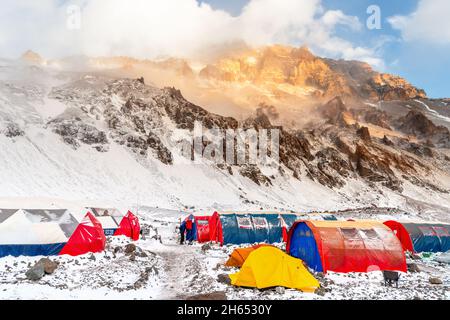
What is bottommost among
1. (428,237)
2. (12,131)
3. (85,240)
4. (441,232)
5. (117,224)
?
(428,237)

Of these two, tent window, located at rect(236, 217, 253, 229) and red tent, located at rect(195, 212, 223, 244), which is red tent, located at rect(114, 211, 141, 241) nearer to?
red tent, located at rect(195, 212, 223, 244)

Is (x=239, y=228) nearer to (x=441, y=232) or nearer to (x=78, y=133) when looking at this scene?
(x=441, y=232)

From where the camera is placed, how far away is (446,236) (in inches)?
1100

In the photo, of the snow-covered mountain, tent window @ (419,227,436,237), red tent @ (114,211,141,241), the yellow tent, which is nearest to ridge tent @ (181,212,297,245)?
red tent @ (114,211,141,241)

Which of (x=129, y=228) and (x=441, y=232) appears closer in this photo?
(x=441, y=232)

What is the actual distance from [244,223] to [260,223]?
1.47 meters

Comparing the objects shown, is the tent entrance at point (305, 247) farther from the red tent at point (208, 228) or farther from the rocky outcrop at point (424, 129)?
the rocky outcrop at point (424, 129)

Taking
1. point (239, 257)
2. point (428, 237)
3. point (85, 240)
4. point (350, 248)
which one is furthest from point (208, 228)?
point (428, 237)

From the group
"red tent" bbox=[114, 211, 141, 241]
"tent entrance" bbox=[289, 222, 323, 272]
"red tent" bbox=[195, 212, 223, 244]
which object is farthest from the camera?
"red tent" bbox=[195, 212, 223, 244]

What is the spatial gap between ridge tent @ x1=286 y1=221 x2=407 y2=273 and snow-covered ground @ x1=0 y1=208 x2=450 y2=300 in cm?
54

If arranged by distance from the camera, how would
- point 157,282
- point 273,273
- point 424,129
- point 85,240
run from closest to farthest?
point 273,273, point 157,282, point 85,240, point 424,129

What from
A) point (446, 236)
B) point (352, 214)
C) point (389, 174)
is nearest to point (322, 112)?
point (389, 174)

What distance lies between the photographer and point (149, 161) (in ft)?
222

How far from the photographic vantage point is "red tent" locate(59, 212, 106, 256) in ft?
60.7
